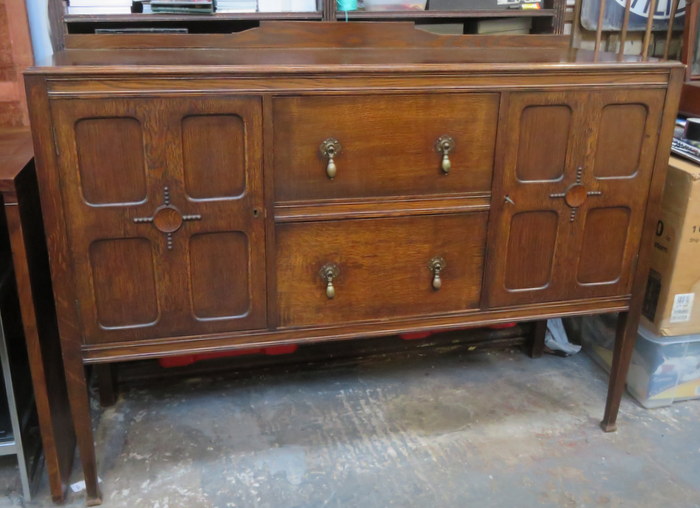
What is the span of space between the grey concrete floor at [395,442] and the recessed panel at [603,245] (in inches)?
19.5

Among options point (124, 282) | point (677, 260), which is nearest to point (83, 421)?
point (124, 282)

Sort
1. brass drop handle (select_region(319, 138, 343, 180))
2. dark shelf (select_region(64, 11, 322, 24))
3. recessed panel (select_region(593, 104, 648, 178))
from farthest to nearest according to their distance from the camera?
dark shelf (select_region(64, 11, 322, 24)), recessed panel (select_region(593, 104, 648, 178)), brass drop handle (select_region(319, 138, 343, 180))

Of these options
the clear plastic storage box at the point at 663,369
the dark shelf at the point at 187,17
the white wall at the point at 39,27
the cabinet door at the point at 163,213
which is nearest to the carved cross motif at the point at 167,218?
the cabinet door at the point at 163,213

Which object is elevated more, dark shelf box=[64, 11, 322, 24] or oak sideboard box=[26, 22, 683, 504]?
dark shelf box=[64, 11, 322, 24]

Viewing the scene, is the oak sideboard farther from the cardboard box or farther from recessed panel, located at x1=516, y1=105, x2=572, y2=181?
the cardboard box

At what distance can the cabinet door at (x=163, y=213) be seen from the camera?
4.03 ft

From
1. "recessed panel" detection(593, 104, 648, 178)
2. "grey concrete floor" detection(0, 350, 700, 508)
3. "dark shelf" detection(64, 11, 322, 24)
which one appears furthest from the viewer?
"dark shelf" detection(64, 11, 322, 24)

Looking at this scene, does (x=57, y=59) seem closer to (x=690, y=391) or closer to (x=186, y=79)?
(x=186, y=79)

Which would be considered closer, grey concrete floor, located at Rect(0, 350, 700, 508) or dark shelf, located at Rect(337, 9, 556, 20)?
grey concrete floor, located at Rect(0, 350, 700, 508)

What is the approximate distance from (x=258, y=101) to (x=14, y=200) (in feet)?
1.70

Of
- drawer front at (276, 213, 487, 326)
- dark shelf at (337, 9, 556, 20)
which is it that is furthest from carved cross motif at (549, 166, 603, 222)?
dark shelf at (337, 9, 556, 20)

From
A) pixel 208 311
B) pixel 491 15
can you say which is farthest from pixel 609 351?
pixel 208 311

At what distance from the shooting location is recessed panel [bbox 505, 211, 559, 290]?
1504 millimetres

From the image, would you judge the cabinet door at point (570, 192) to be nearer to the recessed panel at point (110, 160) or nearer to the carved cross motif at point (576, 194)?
the carved cross motif at point (576, 194)
